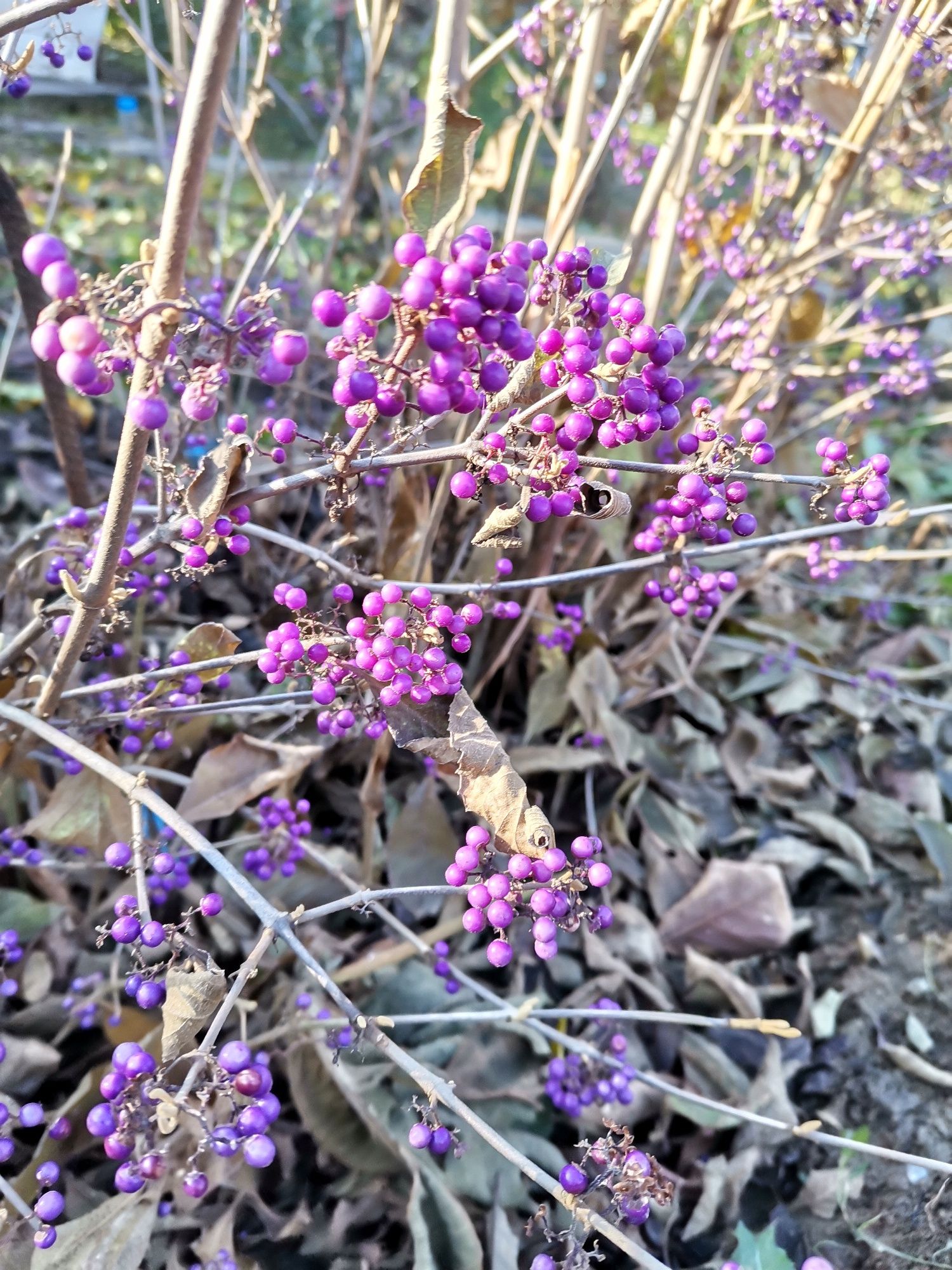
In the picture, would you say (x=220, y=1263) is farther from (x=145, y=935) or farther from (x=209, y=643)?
(x=209, y=643)

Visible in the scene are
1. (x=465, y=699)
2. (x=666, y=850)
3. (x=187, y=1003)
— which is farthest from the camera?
(x=666, y=850)

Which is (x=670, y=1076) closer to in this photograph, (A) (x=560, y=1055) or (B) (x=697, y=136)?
(A) (x=560, y=1055)

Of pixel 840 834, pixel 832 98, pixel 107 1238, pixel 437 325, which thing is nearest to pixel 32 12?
pixel 437 325

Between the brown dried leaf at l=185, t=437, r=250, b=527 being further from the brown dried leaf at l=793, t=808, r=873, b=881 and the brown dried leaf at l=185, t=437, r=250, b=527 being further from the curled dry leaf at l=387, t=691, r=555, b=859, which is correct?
the brown dried leaf at l=793, t=808, r=873, b=881

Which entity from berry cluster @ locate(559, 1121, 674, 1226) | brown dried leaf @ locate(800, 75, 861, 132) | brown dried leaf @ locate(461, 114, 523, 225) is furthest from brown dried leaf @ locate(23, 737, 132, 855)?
brown dried leaf @ locate(800, 75, 861, 132)

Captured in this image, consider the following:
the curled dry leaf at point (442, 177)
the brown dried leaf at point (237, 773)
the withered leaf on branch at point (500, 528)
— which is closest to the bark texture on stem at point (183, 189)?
the curled dry leaf at point (442, 177)

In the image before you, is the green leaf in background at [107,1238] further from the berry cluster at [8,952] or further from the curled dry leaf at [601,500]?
the curled dry leaf at [601,500]
